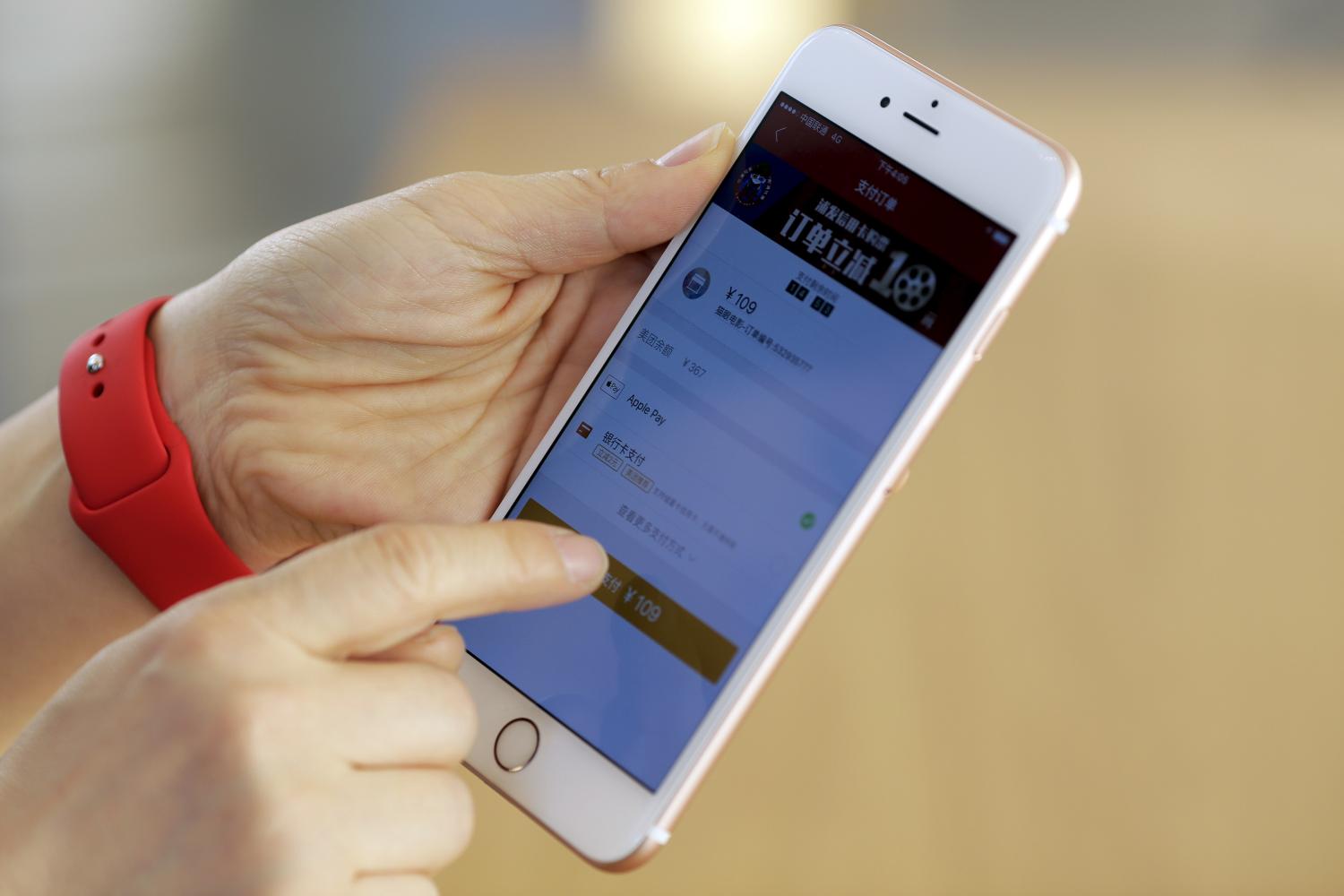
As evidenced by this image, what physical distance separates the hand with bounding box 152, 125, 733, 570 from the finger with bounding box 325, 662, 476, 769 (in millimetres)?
234

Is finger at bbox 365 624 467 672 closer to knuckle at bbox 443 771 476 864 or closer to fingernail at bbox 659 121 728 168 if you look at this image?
knuckle at bbox 443 771 476 864

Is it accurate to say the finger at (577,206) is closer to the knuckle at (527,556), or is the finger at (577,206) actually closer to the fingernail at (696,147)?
the fingernail at (696,147)

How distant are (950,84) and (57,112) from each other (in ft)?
4.13

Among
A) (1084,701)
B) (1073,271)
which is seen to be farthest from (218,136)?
(1084,701)

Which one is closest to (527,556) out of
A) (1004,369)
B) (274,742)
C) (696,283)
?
(274,742)

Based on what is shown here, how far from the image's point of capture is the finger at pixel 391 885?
49cm

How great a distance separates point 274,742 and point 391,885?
9 centimetres

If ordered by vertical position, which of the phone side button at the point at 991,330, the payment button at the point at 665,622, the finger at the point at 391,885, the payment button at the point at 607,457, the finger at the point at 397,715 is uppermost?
the phone side button at the point at 991,330

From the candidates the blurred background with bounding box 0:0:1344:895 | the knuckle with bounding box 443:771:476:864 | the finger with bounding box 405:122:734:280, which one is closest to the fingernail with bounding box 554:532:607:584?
the knuckle with bounding box 443:771:476:864

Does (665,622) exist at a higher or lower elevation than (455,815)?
higher

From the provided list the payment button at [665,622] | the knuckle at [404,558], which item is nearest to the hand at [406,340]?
the payment button at [665,622]

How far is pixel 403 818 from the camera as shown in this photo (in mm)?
490

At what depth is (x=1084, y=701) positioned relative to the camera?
928 mm

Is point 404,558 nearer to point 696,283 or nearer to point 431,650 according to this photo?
point 431,650
